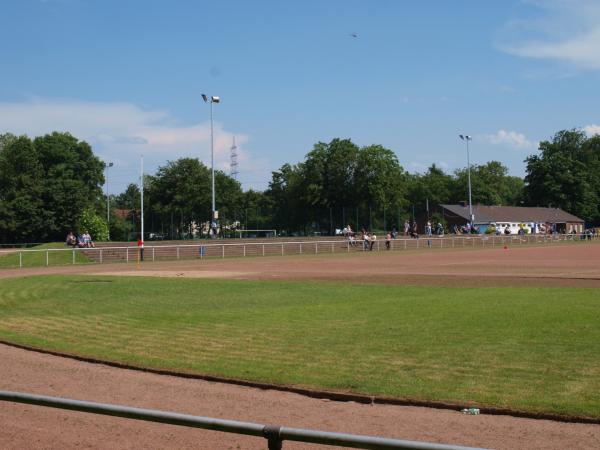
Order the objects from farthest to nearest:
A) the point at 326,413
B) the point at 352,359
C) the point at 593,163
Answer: the point at 593,163, the point at 352,359, the point at 326,413

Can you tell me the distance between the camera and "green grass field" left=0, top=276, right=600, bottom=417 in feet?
27.9

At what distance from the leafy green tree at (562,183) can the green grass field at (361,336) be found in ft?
366

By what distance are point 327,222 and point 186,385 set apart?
264 ft

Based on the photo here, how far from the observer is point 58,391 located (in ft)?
29.0

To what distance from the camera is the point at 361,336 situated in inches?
477

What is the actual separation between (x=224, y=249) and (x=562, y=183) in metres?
91.0

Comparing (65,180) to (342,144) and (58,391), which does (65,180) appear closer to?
(342,144)

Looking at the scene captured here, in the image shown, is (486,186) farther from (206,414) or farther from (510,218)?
(206,414)

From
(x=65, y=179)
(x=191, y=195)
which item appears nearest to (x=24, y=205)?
(x=65, y=179)

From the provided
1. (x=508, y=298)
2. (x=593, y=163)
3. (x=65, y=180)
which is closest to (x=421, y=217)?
(x=593, y=163)

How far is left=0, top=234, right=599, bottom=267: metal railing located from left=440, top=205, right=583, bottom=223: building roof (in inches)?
1288

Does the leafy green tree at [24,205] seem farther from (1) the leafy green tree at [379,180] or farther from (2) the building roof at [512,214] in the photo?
(2) the building roof at [512,214]

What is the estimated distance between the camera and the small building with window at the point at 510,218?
349ft

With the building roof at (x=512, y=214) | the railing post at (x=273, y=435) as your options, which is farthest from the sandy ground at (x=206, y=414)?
the building roof at (x=512, y=214)
